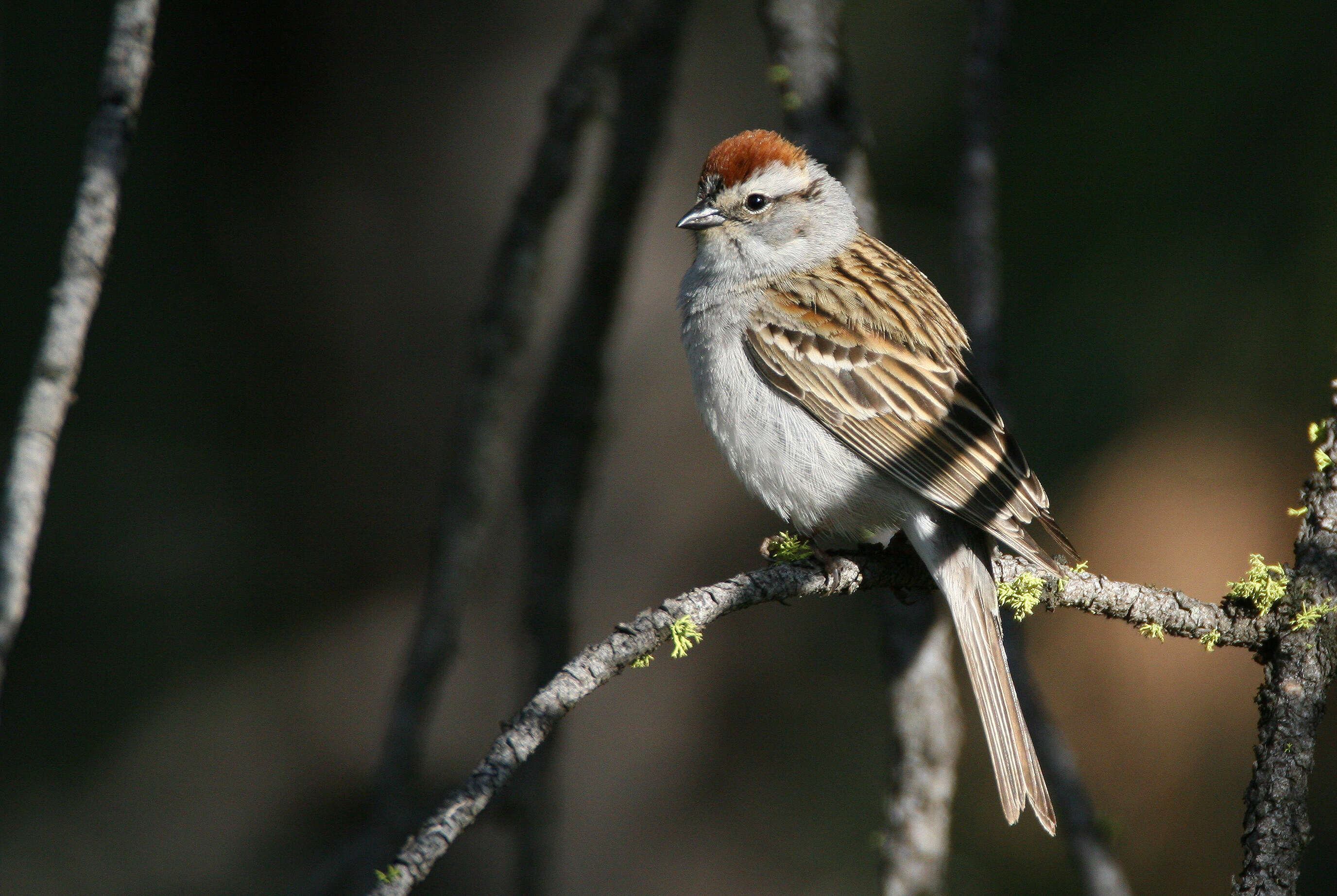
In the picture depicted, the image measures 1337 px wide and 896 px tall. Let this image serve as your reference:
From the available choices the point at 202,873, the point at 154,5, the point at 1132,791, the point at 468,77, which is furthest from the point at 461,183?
the point at 1132,791

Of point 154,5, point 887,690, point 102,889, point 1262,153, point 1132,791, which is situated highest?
point 1262,153

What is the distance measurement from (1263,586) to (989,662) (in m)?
0.70

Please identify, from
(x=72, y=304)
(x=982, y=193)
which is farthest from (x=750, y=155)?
(x=72, y=304)

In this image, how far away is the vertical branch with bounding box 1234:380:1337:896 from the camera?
1823 mm

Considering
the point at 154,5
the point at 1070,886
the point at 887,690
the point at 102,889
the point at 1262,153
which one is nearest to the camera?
the point at 154,5

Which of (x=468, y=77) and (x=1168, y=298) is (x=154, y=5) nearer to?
(x=468, y=77)

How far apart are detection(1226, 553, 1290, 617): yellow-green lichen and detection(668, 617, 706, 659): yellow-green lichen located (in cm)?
98

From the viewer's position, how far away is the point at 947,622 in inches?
113

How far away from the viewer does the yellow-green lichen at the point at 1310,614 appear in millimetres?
2014

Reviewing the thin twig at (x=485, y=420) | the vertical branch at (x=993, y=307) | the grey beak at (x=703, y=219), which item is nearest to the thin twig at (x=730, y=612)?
the vertical branch at (x=993, y=307)

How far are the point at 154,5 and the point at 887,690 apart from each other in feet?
6.73

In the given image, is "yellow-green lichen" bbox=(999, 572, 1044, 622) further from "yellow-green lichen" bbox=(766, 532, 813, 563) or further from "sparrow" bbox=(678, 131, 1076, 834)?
"yellow-green lichen" bbox=(766, 532, 813, 563)

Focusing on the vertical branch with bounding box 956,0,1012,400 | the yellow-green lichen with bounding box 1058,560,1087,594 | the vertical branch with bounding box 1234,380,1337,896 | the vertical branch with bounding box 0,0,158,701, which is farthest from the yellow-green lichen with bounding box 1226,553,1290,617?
the vertical branch with bounding box 0,0,158,701

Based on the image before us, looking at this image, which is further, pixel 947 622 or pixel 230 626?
pixel 230 626
